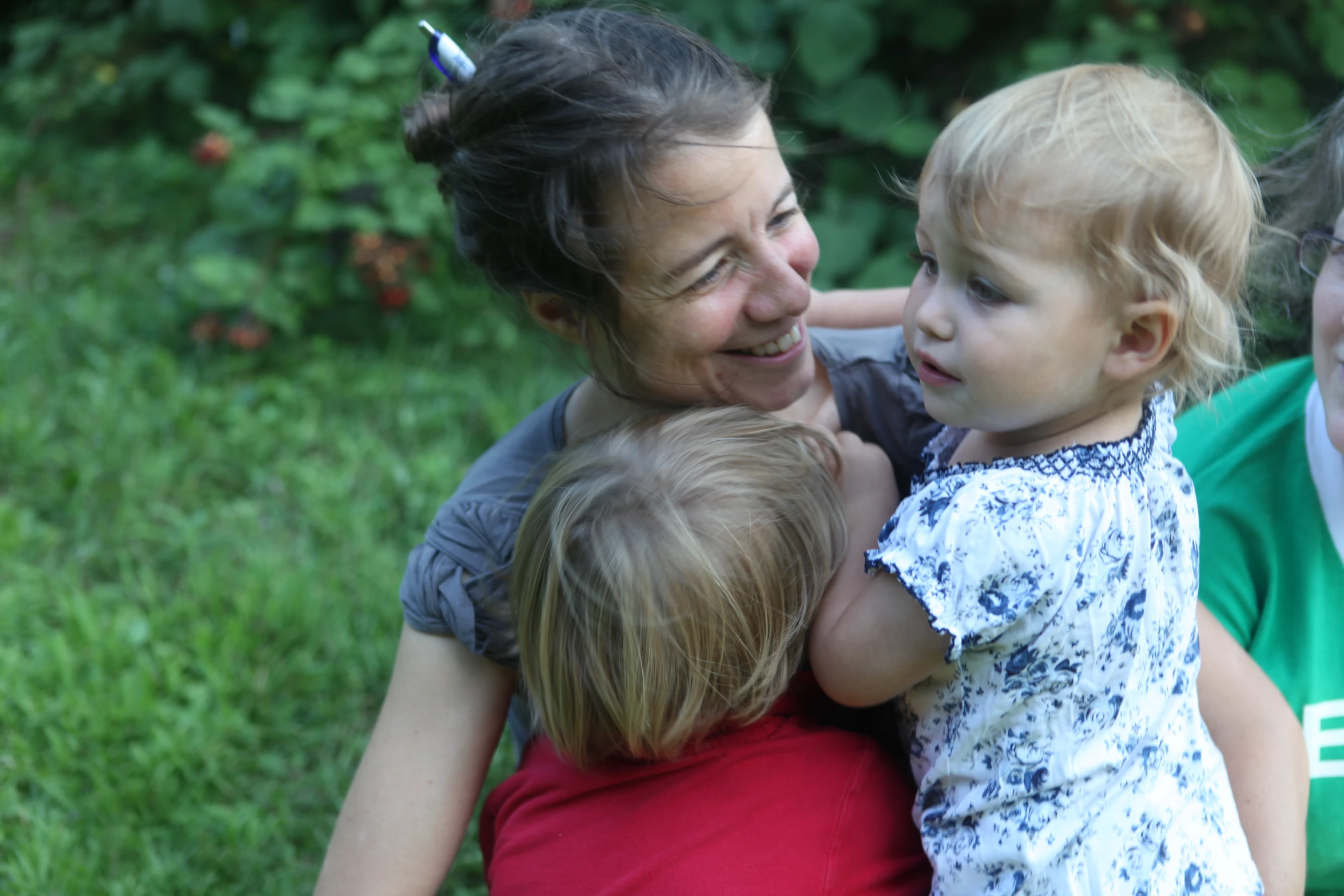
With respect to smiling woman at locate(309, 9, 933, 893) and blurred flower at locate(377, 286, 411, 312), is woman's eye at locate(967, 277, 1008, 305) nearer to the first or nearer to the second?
smiling woman at locate(309, 9, 933, 893)

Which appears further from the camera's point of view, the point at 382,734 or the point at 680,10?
the point at 680,10

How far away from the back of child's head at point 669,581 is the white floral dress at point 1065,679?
15cm

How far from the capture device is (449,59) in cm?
175

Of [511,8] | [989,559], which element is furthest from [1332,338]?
[511,8]

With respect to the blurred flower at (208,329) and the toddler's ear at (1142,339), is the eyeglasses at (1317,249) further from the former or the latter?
the blurred flower at (208,329)

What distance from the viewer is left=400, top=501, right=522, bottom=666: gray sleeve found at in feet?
5.53

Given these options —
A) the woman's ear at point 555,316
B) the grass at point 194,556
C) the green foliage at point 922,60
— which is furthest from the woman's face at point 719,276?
the green foliage at point 922,60

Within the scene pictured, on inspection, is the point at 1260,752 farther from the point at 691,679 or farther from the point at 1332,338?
the point at 691,679

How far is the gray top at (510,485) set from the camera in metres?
1.69

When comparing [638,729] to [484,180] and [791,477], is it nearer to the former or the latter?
Answer: [791,477]

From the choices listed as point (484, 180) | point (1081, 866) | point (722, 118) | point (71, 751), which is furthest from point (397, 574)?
point (1081, 866)

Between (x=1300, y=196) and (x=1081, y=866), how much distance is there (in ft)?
3.85

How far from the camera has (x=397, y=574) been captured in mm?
3105

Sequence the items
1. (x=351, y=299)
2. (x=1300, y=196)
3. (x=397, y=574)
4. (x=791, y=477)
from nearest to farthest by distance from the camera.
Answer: (x=791, y=477) < (x=1300, y=196) < (x=397, y=574) < (x=351, y=299)
